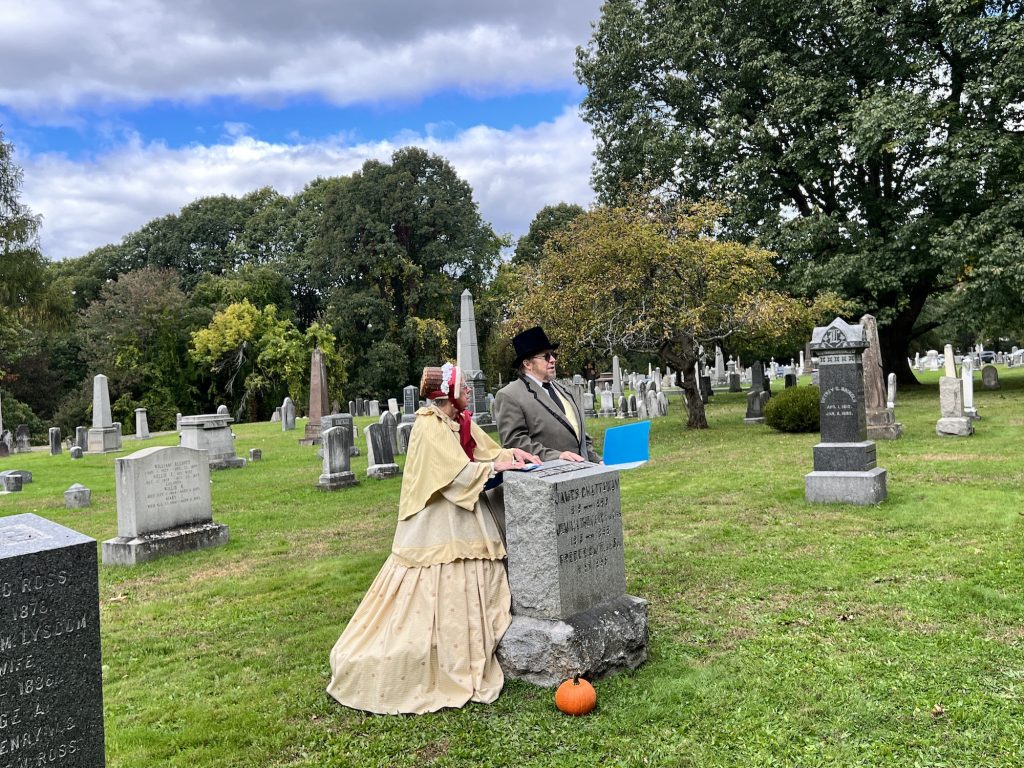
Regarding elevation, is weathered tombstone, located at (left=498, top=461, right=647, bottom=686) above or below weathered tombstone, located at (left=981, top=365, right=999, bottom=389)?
below

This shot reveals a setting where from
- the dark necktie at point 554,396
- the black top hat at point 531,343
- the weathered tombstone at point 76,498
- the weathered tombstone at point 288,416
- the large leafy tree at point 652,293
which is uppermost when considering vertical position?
the large leafy tree at point 652,293

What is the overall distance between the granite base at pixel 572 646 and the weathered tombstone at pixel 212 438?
14.0 meters

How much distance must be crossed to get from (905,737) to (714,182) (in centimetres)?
2435

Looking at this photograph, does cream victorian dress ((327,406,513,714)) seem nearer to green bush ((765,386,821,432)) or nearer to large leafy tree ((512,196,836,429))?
large leafy tree ((512,196,836,429))

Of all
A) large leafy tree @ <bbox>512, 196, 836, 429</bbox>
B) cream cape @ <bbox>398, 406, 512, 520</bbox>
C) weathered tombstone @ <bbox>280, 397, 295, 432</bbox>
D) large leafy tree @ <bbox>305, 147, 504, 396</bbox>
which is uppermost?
large leafy tree @ <bbox>305, 147, 504, 396</bbox>

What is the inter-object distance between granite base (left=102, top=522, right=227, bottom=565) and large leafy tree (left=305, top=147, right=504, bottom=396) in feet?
98.6

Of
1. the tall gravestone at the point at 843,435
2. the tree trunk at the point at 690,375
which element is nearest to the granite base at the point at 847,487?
the tall gravestone at the point at 843,435

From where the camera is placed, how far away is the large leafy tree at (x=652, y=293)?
675 inches

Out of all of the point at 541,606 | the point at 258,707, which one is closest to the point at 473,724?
the point at 541,606

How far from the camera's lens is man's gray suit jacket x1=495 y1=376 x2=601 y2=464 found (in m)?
5.20

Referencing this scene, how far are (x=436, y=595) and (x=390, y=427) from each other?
11.2m

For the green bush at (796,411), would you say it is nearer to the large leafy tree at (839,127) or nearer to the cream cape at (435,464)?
the large leafy tree at (839,127)

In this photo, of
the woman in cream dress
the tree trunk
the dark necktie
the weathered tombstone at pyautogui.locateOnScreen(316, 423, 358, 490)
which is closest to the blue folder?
the woman in cream dress

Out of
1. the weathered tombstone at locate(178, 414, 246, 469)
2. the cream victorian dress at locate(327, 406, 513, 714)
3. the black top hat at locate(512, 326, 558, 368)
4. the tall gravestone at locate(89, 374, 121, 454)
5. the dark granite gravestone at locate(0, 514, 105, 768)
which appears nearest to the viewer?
the dark granite gravestone at locate(0, 514, 105, 768)
